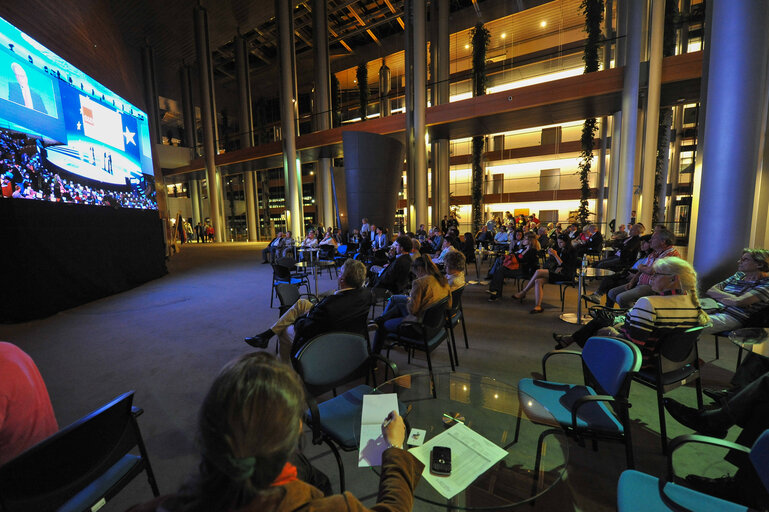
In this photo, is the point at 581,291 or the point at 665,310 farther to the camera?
the point at 581,291

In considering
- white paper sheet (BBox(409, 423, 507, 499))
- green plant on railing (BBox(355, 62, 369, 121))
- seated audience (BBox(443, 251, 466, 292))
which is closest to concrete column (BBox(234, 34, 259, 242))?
green plant on railing (BBox(355, 62, 369, 121))

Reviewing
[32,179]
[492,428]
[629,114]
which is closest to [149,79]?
[32,179]

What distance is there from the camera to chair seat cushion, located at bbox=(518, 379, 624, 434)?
5.48 ft

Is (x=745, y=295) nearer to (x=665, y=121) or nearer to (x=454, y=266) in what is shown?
(x=454, y=266)

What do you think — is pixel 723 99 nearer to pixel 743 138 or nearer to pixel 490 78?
pixel 743 138

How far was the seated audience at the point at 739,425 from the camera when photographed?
1.42 meters

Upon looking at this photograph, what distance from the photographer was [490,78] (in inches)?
739

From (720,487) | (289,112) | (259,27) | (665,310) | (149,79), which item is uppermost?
(259,27)

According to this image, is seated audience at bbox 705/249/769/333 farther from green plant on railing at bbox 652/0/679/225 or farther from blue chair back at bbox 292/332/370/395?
green plant on railing at bbox 652/0/679/225

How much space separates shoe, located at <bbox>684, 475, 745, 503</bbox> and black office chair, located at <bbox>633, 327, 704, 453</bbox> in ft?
1.31

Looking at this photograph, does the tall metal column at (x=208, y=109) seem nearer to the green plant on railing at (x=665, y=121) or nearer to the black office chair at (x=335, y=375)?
the green plant on railing at (x=665, y=121)

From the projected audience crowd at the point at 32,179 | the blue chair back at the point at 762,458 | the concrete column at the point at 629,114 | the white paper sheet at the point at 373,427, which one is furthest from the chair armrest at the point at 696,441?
the concrete column at the point at 629,114

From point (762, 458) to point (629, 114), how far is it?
10.9 metres

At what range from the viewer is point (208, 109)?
1828cm
